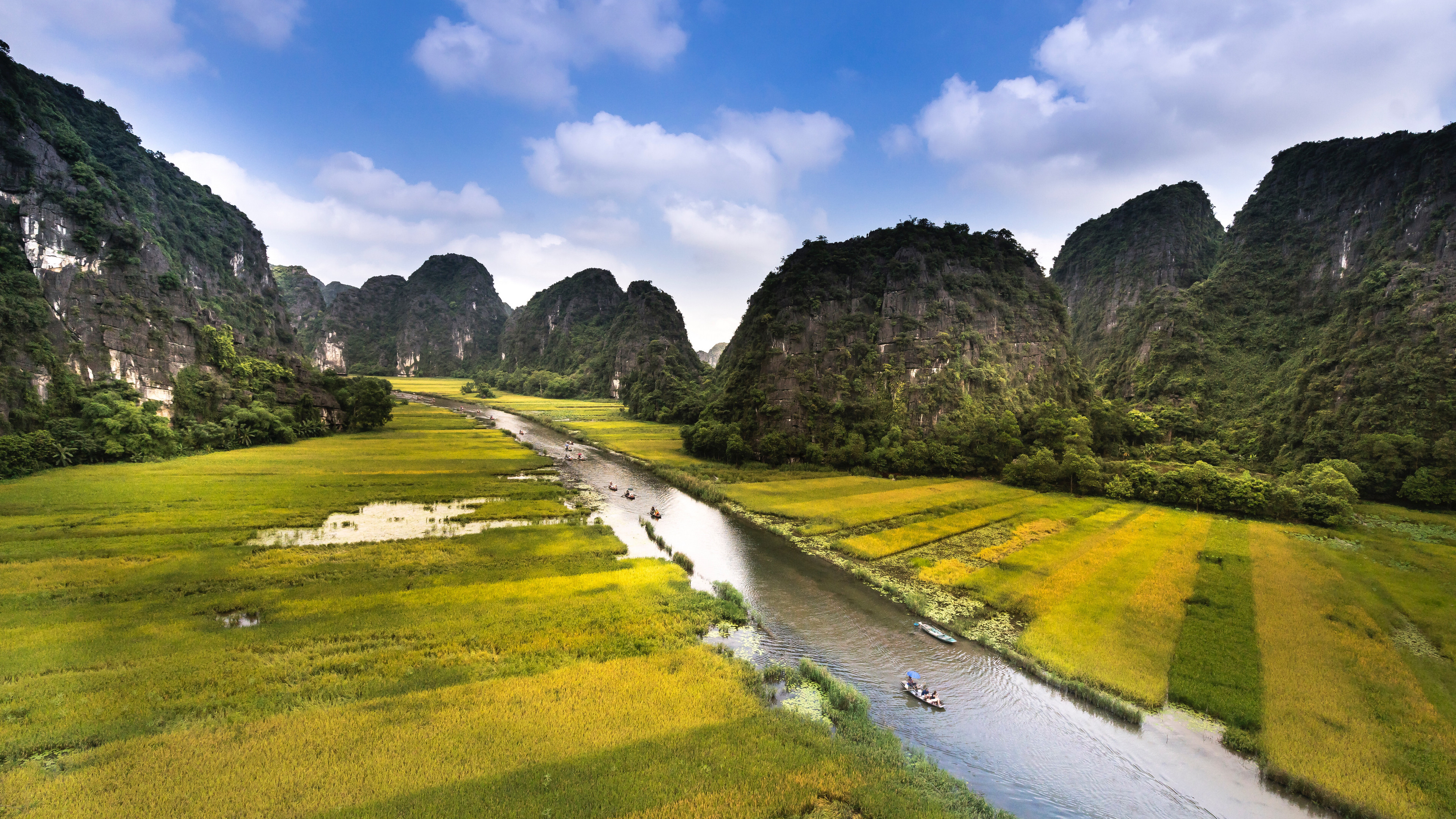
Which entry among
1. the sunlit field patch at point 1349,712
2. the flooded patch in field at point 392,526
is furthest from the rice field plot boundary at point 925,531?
the flooded patch in field at point 392,526

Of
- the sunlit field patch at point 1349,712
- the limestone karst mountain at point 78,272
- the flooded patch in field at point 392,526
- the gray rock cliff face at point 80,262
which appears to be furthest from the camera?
the gray rock cliff face at point 80,262

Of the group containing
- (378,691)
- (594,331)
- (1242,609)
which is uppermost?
(594,331)

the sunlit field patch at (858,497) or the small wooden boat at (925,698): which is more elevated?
the sunlit field patch at (858,497)

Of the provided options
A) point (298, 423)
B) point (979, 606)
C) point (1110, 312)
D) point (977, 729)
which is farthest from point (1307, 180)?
point (298, 423)

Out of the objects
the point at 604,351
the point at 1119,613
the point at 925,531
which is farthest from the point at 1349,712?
the point at 604,351

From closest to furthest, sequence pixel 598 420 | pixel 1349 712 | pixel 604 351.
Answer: pixel 1349 712, pixel 598 420, pixel 604 351

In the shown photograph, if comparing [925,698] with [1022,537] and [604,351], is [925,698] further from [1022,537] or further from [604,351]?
[604,351]

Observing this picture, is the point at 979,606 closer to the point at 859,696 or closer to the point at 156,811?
the point at 859,696

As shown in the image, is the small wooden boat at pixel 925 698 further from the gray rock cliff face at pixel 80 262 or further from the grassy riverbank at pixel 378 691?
the gray rock cliff face at pixel 80 262
